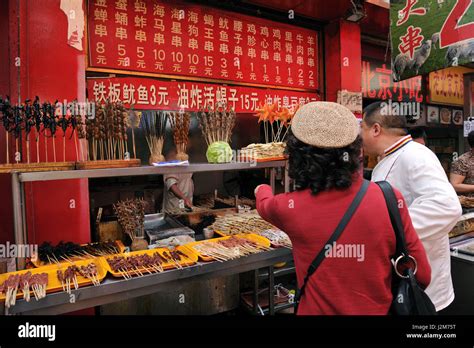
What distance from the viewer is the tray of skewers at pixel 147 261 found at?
2.56 m

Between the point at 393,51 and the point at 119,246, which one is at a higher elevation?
the point at 393,51

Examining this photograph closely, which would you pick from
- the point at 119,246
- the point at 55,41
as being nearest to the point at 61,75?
the point at 55,41

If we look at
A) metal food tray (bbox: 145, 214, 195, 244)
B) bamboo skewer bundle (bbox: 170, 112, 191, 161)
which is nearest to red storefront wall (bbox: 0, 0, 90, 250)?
metal food tray (bbox: 145, 214, 195, 244)

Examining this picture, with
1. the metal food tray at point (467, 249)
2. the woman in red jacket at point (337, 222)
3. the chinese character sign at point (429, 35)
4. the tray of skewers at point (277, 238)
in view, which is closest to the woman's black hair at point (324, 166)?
the woman in red jacket at point (337, 222)

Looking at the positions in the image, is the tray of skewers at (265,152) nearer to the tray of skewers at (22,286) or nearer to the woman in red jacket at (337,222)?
the woman in red jacket at (337,222)

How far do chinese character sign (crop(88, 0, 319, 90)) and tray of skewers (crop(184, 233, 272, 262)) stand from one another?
2183mm

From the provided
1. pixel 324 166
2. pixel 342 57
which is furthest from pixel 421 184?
pixel 342 57

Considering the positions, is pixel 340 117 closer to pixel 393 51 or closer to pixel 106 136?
pixel 106 136

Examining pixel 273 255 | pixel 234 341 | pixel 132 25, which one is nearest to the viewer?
pixel 234 341

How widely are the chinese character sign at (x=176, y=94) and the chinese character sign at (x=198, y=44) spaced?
14 centimetres

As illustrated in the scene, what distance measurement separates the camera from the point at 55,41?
3.19 m

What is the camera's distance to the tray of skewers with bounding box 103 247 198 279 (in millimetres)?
2564

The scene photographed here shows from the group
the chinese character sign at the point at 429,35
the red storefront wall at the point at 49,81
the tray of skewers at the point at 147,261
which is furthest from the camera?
the chinese character sign at the point at 429,35

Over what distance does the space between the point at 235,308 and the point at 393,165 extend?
2565 millimetres
